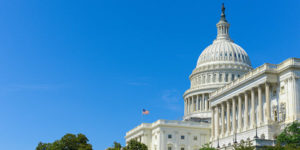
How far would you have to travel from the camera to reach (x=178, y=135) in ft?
393

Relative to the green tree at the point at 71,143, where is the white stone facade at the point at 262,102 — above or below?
above

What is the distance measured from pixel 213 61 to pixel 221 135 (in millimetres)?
48477

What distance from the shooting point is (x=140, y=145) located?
302ft

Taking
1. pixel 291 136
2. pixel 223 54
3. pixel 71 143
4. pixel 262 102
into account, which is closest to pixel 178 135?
pixel 71 143

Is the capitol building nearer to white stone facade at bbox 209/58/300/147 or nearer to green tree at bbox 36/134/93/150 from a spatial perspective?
white stone facade at bbox 209/58/300/147

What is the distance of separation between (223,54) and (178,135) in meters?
41.1

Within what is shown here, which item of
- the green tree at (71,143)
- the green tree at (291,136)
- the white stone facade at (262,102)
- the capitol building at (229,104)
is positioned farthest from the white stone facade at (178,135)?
the green tree at (291,136)

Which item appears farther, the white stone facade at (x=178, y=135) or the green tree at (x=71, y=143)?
the white stone facade at (x=178, y=135)

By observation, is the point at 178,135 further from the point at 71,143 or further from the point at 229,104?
the point at 71,143

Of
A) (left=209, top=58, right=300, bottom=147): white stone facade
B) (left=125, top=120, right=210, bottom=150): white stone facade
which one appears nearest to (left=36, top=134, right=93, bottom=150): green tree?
(left=125, top=120, right=210, bottom=150): white stone facade

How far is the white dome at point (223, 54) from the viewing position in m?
150

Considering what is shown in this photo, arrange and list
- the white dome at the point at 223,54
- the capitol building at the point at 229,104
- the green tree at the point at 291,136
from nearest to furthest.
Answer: the green tree at the point at 291,136 → the capitol building at the point at 229,104 → the white dome at the point at 223,54

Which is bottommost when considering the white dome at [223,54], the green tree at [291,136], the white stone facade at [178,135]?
the green tree at [291,136]

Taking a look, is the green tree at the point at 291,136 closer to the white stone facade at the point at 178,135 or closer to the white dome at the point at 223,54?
the white stone facade at the point at 178,135
